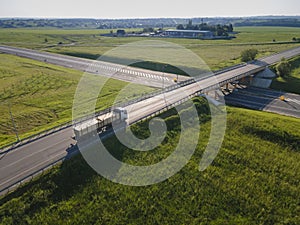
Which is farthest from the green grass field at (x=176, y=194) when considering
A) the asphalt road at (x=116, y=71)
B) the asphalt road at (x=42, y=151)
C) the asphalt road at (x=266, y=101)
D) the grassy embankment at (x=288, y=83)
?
the asphalt road at (x=116, y=71)

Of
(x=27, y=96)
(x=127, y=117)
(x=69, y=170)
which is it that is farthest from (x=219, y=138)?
(x=27, y=96)

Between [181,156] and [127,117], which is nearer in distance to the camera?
[181,156]

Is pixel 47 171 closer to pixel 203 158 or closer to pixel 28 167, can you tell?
pixel 28 167

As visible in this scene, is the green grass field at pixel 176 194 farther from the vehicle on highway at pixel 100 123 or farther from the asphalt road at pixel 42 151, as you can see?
the vehicle on highway at pixel 100 123

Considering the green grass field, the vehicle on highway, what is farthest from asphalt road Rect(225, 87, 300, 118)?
the vehicle on highway

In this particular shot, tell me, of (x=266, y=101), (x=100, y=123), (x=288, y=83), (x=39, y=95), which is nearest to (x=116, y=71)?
(x=39, y=95)

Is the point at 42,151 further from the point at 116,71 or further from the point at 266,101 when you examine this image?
the point at 116,71

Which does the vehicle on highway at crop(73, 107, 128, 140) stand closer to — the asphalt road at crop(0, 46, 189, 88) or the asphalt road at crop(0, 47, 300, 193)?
the asphalt road at crop(0, 47, 300, 193)
